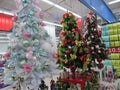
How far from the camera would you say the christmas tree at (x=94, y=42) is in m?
4.22

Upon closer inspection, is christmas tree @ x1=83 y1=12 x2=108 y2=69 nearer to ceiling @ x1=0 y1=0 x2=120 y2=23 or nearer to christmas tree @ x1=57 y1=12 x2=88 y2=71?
christmas tree @ x1=57 y1=12 x2=88 y2=71

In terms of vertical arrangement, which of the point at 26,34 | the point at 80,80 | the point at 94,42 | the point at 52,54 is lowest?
the point at 80,80

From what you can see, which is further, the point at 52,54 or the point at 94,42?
the point at 94,42

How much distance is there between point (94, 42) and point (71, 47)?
0.85m

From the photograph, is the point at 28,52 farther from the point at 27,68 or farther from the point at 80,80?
the point at 80,80

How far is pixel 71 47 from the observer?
142 inches

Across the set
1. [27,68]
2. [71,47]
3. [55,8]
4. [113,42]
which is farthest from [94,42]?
[55,8]

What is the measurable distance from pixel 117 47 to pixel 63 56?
2715 mm

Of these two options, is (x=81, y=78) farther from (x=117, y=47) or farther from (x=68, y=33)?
(x=117, y=47)

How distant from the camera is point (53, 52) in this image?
10.6ft

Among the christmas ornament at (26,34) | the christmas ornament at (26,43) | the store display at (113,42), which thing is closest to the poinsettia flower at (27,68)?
the christmas ornament at (26,43)

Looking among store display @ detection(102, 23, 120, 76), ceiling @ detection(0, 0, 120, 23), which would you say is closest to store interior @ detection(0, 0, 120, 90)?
store display @ detection(102, 23, 120, 76)

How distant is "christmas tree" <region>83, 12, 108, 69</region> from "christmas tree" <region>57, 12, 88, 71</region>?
622 millimetres

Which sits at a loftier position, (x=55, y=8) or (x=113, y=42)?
(x=55, y=8)
